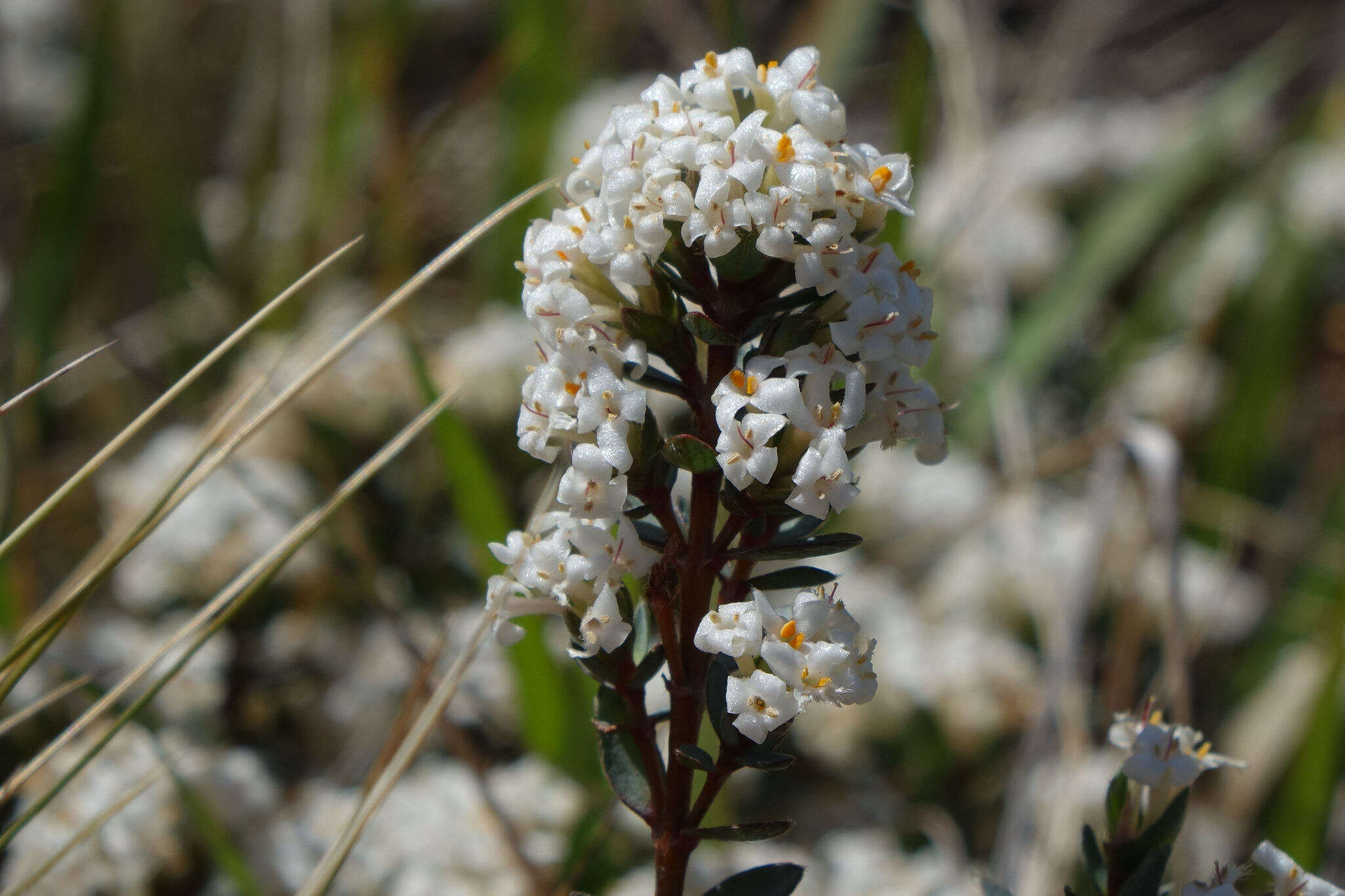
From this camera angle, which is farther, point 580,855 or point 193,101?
point 193,101

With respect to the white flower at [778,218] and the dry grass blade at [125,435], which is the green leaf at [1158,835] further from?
the dry grass blade at [125,435]

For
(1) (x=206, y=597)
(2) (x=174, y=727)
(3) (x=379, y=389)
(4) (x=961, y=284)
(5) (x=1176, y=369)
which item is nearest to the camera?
(2) (x=174, y=727)

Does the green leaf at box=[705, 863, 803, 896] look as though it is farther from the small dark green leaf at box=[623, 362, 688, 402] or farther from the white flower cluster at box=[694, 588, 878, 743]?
the small dark green leaf at box=[623, 362, 688, 402]

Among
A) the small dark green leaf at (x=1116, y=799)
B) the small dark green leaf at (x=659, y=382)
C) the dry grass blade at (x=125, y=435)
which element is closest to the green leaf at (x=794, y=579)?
the small dark green leaf at (x=659, y=382)

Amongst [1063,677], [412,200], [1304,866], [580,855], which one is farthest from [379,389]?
[1304,866]

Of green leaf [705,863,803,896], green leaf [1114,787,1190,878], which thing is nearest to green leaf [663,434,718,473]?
green leaf [705,863,803,896]

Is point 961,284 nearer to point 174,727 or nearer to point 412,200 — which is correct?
point 412,200
